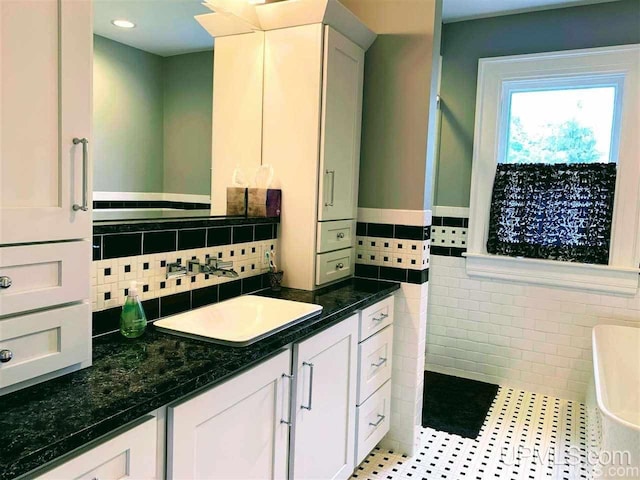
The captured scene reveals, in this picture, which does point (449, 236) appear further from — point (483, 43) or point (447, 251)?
point (483, 43)

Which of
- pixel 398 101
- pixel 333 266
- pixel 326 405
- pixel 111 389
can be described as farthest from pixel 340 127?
pixel 111 389

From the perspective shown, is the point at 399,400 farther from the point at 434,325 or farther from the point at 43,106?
the point at 43,106

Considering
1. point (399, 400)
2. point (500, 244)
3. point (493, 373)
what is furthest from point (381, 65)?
point (493, 373)

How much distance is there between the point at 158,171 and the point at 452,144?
2414 millimetres

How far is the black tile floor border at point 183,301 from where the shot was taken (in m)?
1.59

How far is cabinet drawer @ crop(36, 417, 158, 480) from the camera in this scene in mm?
969

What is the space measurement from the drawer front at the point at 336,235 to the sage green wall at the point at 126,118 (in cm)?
85

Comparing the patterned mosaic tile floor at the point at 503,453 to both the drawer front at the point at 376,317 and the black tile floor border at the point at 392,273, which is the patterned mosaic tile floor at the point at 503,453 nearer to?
the drawer front at the point at 376,317

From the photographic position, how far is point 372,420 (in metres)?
2.45

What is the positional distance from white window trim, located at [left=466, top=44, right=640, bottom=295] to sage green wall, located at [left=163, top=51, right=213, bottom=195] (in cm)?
213

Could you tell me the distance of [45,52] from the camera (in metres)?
1.11

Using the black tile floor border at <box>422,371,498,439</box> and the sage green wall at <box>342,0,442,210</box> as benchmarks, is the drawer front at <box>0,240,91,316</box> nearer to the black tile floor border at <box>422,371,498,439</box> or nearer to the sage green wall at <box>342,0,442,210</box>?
the sage green wall at <box>342,0,442,210</box>

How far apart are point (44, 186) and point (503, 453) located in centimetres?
258

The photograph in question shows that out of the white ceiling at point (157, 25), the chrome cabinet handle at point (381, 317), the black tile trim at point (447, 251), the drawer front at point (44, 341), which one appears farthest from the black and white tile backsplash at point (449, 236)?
the drawer front at point (44, 341)
